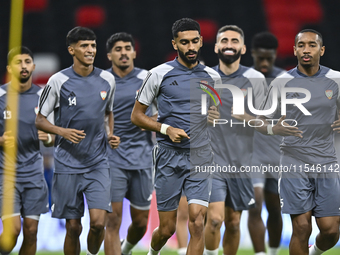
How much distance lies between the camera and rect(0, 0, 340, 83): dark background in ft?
50.1

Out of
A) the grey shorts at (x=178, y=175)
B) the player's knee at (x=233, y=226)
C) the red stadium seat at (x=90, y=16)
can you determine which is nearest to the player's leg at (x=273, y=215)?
the player's knee at (x=233, y=226)

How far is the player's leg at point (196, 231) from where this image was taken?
217 inches

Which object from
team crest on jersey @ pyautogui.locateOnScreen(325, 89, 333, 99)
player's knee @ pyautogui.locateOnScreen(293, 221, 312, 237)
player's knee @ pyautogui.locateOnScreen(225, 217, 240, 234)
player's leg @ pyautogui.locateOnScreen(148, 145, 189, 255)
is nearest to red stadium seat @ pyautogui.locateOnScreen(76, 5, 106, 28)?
player's knee @ pyautogui.locateOnScreen(225, 217, 240, 234)

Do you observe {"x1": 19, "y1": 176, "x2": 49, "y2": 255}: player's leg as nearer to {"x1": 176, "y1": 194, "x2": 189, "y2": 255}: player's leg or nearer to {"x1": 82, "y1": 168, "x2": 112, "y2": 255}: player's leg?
{"x1": 82, "y1": 168, "x2": 112, "y2": 255}: player's leg

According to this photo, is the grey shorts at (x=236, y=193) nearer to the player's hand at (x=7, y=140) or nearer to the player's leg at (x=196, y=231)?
the player's leg at (x=196, y=231)

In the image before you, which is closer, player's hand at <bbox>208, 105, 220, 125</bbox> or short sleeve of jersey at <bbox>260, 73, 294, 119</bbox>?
player's hand at <bbox>208, 105, 220, 125</bbox>

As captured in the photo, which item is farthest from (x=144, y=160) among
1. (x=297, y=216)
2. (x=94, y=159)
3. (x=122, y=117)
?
(x=297, y=216)

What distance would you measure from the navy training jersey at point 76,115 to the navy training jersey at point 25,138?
0.50 meters

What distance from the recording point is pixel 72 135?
5.91 meters

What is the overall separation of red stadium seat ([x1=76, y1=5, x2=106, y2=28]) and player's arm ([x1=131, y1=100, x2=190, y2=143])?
33.6 ft

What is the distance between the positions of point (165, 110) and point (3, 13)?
11.7m

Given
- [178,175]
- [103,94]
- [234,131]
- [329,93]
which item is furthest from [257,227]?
[103,94]

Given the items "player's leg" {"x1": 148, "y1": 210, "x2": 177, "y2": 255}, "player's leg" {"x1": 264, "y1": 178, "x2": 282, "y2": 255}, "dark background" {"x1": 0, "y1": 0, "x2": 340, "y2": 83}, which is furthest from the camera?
"dark background" {"x1": 0, "y1": 0, "x2": 340, "y2": 83}

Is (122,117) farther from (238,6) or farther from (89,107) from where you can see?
(238,6)
